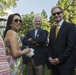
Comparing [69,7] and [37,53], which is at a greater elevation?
[37,53]

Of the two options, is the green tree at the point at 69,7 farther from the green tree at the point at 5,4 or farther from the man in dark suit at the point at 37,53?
the man in dark suit at the point at 37,53

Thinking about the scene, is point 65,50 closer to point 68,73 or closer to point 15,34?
point 68,73

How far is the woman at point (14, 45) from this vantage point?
4109 millimetres

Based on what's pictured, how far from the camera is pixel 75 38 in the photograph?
4895 mm

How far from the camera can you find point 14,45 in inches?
161

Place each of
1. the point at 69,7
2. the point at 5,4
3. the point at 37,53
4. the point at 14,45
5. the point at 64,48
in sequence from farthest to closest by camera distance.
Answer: the point at 69,7 < the point at 5,4 < the point at 37,53 < the point at 64,48 < the point at 14,45

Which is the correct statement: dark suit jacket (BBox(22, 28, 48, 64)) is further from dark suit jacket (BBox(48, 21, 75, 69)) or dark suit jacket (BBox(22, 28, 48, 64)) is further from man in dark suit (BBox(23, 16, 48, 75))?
dark suit jacket (BBox(48, 21, 75, 69))

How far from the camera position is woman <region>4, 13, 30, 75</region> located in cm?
411

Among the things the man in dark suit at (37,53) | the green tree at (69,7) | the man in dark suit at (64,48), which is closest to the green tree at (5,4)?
the green tree at (69,7)

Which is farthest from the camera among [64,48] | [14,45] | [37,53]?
[37,53]

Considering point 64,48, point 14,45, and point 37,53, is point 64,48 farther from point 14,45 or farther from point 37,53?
point 37,53

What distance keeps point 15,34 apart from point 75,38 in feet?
3.90

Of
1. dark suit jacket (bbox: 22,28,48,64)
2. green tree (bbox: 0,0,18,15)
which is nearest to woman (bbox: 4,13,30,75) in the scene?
dark suit jacket (bbox: 22,28,48,64)

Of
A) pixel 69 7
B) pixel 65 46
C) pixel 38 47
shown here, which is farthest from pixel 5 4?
pixel 65 46
